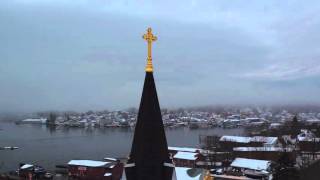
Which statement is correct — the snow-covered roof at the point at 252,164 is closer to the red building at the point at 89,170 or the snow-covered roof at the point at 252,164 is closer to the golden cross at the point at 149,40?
the red building at the point at 89,170

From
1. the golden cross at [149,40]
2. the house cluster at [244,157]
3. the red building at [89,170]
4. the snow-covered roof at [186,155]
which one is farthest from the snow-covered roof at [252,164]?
the golden cross at [149,40]

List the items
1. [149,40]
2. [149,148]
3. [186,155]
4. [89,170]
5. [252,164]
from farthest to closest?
[186,155], [252,164], [89,170], [149,40], [149,148]

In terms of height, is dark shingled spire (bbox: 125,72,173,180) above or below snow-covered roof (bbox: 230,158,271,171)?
above

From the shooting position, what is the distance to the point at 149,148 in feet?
22.2

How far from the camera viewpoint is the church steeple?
6734 mm

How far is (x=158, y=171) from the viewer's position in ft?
22.2

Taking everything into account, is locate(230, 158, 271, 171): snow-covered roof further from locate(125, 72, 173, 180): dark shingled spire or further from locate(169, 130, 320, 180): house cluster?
locate(125, 72, 173, 180): dark shingled spire

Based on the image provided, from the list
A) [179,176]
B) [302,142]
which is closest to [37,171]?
[179,176]

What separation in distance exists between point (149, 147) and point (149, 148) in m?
0.02

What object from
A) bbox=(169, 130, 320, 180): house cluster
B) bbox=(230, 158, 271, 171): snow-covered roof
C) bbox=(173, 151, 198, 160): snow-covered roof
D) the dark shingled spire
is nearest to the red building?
bbox=(169, 130, 320, 180): house cluster

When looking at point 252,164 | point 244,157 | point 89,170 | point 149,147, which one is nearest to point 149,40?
point 149,147

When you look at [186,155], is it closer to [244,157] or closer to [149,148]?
[244,157]

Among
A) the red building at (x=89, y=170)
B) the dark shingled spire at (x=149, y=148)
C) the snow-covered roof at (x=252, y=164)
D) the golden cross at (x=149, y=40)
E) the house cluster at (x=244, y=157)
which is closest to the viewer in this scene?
the dark shingled spire at (x=149, y=148)

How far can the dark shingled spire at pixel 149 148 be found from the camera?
673 centimetres
